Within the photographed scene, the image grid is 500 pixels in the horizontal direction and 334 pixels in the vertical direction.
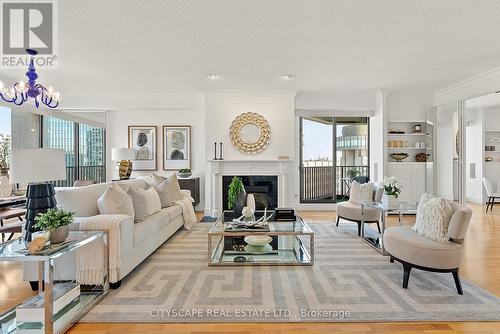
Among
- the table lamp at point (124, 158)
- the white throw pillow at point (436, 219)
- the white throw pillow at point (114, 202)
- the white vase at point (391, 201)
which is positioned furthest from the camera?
the table lamp at point (124, 158)

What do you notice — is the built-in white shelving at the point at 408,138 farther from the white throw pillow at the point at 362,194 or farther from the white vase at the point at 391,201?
the white vase at the point at 391,201

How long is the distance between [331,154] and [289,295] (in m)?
4.99

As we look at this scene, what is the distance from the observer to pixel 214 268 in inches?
120

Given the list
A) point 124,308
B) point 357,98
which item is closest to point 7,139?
point 124,308

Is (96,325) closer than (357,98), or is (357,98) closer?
(96,325)

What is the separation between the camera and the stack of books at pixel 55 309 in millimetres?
1868

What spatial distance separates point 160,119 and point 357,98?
4676 millimetres

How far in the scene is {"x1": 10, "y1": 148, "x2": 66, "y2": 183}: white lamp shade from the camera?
205 centimetres

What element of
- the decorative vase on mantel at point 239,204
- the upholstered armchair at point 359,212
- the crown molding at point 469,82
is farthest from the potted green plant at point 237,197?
the crown molding at point 469,82

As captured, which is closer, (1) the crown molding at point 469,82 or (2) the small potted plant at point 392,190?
(2) the small potted plant at point 392,190

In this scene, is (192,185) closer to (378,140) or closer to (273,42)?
(273,42)

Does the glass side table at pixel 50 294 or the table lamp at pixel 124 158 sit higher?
the table lamp at pixel 124 158

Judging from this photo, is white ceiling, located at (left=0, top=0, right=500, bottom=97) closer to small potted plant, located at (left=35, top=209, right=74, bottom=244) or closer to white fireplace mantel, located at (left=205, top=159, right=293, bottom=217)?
white fireplace mantel, located at (left=205, top=159, right=293, bottom=217)

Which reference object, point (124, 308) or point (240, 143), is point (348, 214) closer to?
point (240, 143)
